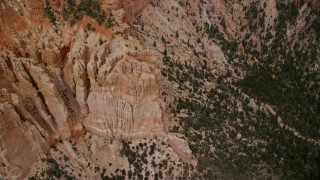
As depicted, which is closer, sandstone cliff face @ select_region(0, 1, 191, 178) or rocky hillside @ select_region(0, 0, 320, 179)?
sandstone cliff face @ select_region(0, 1, 191, 178)

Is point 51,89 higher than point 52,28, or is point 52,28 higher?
point 52,28

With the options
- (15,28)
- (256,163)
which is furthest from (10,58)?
(256,163)

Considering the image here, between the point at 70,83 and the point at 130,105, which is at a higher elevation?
the point at 70,83

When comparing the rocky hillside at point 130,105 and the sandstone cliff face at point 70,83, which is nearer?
the sandstone cliff face at point 70,83

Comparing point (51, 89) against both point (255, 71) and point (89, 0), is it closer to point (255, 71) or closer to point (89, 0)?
point (89, 0)
